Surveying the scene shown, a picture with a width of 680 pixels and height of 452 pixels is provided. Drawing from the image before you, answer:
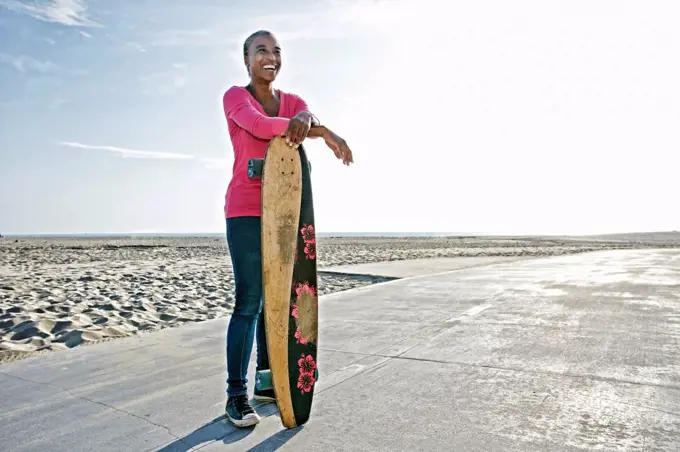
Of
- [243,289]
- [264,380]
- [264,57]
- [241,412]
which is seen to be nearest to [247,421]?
[241,412]

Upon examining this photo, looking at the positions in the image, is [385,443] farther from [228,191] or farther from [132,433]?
[228,191]

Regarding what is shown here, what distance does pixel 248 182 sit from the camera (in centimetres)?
228

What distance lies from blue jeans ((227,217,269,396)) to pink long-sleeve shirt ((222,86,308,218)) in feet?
0.22

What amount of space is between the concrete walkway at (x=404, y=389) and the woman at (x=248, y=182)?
0.28 meters

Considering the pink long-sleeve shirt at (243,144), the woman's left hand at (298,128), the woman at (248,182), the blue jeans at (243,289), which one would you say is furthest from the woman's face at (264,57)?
the blue jeans at (243,289)

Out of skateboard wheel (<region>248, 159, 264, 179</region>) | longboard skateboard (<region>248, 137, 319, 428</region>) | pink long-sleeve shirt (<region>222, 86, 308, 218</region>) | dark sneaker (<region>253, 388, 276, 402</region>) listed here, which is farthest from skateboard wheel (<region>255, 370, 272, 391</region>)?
skateboard wheel (<region>248, 159, 264, 179</region>)

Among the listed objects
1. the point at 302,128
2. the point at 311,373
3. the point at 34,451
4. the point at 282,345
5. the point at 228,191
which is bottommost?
the point at 34,451

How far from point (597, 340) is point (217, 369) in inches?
109

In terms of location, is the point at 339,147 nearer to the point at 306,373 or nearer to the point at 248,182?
the point at 248,182

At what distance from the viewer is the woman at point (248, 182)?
2146mm

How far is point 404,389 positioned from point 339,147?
132 centimetres

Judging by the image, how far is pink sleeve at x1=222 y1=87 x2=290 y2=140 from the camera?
6.94 feet

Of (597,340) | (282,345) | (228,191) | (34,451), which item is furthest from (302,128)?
(597,340)

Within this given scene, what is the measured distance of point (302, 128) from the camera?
2100mm
